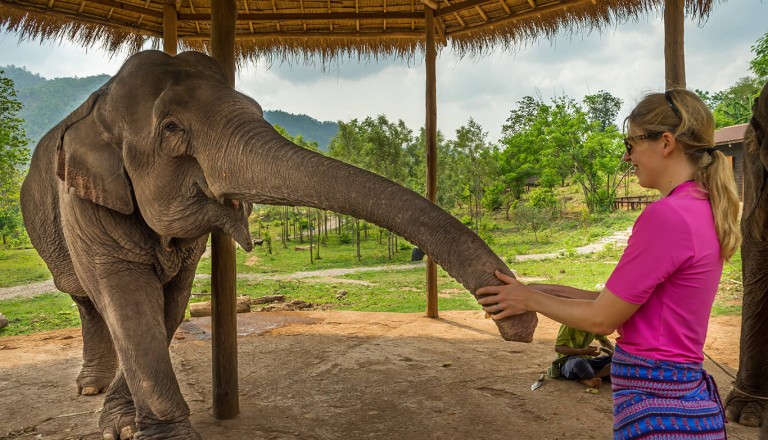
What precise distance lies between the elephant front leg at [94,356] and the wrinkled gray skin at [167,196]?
1.05 meters

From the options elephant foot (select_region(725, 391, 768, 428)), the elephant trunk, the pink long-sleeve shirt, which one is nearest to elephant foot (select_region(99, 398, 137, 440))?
the elephant trunk

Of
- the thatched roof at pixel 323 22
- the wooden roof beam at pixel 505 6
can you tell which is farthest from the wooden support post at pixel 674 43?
the wooden roof beam at pixel 505 6

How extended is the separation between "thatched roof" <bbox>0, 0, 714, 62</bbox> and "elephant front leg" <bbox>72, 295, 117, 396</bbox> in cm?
323

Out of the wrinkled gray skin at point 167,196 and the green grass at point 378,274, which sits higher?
the wrinkled gray skin at point 167,196

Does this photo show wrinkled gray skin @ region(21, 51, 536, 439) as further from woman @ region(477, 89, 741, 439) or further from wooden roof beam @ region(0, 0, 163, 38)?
wooden roof beam @ region(0, 0, 163, 38)

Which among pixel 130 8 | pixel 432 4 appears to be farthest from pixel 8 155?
pixel 432 4

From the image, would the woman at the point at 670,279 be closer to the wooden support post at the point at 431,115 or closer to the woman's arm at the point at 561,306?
the woman's arm at the point at 561,306

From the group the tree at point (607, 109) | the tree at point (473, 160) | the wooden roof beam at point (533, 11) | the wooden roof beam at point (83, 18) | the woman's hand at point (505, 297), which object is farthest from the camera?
the tree at point (607, 109)

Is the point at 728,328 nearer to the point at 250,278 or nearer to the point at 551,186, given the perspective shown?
the point at 250,278

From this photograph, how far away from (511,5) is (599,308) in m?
5.90

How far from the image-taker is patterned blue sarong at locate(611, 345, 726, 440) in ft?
5.35

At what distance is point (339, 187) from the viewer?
7.18 feet

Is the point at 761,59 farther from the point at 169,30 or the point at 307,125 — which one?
the point at 307,125

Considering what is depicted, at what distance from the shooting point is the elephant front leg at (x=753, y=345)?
3.78 m
